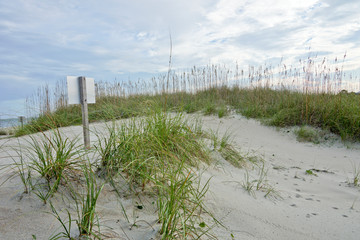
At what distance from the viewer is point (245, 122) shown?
19.1 ft

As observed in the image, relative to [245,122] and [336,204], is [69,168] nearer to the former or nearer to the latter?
[336,204]

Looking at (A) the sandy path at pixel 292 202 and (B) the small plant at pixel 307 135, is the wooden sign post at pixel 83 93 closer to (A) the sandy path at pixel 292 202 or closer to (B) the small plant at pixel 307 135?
(A) the sandy path at pixel 292 202

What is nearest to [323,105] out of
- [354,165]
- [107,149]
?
[354,165]

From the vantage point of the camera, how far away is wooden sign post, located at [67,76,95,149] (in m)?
2.75

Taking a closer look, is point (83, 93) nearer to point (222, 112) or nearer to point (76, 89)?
point (76, 89)

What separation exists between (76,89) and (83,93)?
9 centimetres

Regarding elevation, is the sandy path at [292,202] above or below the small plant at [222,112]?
below

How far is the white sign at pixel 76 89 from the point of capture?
2.73 metres

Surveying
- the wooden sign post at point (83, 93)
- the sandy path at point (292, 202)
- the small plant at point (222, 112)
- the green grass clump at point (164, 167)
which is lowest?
the sandy path at point (292, 202)

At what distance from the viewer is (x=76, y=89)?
111 inches

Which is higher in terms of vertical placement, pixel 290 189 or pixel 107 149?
pixel 107 149

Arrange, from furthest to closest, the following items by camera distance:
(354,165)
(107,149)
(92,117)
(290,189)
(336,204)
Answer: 1. (92,117)
2. (354,165)
3. (290,189)
4. (336,204)
5. (107,149)

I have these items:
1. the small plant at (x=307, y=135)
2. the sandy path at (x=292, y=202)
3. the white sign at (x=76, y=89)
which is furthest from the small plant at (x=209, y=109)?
the white sign at (x=76, y=89)

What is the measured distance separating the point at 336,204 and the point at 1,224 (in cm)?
280
